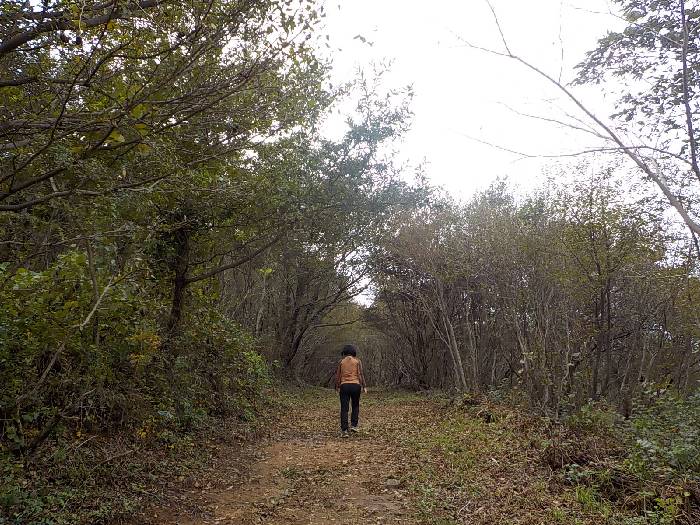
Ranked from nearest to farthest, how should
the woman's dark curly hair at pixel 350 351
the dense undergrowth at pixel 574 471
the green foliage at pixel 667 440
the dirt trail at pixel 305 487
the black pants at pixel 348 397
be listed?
the dense undergrowth at pixel 574 471
the dirt trail at pixel 305 487
the green foliage at pixel 667 440
the black pants at pixel 348 397
the woman's dark curly hair at pixel 350 351

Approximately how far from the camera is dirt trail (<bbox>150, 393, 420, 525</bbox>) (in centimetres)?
541

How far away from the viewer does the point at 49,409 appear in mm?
5680

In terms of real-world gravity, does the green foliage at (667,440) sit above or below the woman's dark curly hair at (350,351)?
below

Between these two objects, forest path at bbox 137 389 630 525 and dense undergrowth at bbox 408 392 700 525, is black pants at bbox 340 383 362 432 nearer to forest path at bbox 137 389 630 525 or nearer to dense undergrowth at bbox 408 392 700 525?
forest path at bbox 137 389 630 525

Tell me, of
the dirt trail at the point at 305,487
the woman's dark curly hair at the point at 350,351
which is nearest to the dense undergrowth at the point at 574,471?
the dirt trail at the point at 305,487

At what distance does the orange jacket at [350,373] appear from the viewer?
33.2 ft

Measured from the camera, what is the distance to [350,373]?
10.1 metres

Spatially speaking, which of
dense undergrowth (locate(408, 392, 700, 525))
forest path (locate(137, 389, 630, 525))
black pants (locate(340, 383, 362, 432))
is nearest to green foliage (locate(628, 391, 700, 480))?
dense undergrowth (locate(408, 392, 700, 525))

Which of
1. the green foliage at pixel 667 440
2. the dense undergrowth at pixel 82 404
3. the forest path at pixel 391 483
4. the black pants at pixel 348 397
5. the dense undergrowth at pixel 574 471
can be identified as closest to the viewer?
the dense undergrowth at pixel 82 404

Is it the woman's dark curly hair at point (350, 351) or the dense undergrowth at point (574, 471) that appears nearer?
the dense undergrowth at point (574, 471)

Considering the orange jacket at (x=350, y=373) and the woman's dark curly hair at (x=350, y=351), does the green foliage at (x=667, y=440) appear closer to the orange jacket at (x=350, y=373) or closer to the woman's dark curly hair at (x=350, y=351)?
the orange jacket at (x=350, y=373)

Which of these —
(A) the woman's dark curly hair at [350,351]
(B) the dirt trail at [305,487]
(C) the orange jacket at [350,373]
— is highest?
(A) the woman's dark curly hair at [350,351]

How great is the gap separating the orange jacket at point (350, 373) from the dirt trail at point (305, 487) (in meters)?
1.04

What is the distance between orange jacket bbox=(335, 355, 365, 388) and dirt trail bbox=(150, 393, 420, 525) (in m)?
1.04
